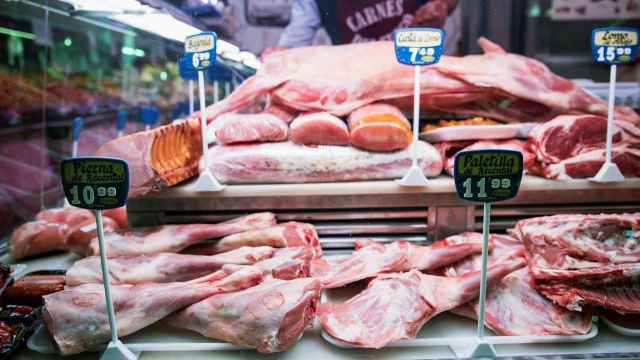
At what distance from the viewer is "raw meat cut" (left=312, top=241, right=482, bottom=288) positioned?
1.96m

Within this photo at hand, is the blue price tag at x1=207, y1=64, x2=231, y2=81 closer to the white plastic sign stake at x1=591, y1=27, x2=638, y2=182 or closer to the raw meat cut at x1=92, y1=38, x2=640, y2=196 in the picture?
the raw meat cut at x1=92, y1=38, x2=640, y2=196

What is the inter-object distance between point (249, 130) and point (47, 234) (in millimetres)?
1160

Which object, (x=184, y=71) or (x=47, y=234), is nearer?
(x=47, y=234)

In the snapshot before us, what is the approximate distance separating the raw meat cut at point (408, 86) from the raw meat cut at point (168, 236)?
507 millimetres

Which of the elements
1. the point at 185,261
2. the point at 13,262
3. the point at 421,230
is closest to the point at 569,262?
the point at 421,230

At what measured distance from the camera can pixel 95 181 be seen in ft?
4.79

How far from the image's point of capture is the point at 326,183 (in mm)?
2307

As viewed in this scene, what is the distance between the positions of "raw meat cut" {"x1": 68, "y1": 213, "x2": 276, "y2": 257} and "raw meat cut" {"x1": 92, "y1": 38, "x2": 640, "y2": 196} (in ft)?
1.66

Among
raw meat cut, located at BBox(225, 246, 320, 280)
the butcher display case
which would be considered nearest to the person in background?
the butcher display case

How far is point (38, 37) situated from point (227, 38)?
1.72m

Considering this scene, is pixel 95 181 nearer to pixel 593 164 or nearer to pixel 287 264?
pixel 287 264

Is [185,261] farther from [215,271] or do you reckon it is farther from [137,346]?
[137,346]

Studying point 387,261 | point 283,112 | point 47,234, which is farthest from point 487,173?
point 47,234

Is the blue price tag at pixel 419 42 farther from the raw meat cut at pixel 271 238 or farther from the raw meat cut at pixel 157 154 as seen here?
the raw meat cut at pixel 157 154
